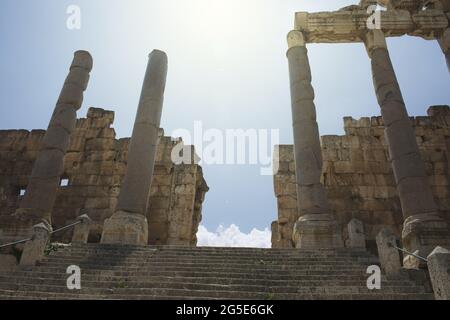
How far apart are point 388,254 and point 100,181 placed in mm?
14603

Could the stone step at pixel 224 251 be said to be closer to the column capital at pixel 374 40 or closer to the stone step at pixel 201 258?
the stone step at pixel 201 258

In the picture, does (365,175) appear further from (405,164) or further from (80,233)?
(80,233)

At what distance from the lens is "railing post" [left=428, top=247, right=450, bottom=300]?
6039mm

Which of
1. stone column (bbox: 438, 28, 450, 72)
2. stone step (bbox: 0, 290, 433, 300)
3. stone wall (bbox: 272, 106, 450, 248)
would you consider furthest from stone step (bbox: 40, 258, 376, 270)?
stone column (bbox: 438, 28, 450, 72)

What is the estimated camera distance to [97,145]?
1991 cm

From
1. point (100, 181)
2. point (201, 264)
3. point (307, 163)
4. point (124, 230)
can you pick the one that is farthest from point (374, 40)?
point (100, 181)

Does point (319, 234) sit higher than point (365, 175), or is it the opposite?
point (365, 175)

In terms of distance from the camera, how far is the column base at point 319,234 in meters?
11.7

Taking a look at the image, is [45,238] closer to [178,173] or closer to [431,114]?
[178,173]

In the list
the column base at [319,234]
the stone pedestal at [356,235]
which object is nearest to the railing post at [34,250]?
the column base at [319,234]

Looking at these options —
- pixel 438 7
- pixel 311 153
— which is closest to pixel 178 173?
pixel 311 153

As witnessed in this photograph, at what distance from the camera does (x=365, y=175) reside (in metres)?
18.5
